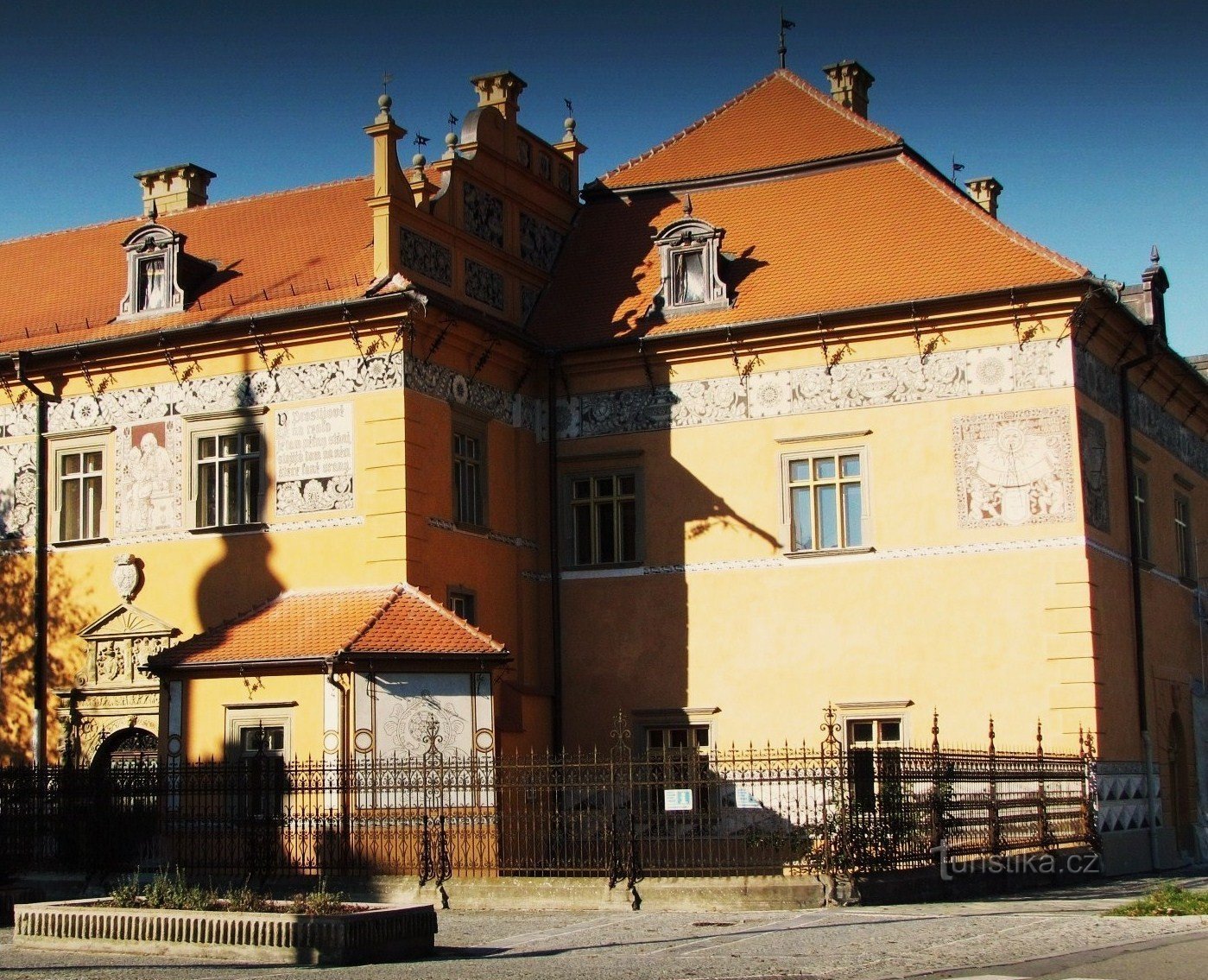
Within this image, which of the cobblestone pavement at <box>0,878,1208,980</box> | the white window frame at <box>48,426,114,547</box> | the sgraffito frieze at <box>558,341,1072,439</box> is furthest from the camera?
the white window frame at <box>48,426,114,547</box>

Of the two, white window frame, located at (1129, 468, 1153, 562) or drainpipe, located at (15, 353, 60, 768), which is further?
white window frame, located at (1129, 468, 1153, 562)

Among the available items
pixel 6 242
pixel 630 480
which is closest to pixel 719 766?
pixel 630 480

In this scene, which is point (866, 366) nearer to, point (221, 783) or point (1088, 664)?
point (1088, 664)

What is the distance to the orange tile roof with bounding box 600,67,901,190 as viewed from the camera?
29500 mm

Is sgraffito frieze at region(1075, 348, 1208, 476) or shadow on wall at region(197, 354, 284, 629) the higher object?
sgraffito frieze at region(1075, 348, 1208, 476)

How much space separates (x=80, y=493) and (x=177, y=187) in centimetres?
861

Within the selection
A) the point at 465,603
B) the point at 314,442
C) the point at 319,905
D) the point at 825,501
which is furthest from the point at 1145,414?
the point at 319,905

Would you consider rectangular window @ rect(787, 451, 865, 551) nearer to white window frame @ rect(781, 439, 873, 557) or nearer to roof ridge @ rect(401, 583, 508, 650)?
white window frame @ rect(781, 439, 873, 557)

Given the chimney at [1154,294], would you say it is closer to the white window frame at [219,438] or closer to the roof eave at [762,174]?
the roof eave at [762,174]

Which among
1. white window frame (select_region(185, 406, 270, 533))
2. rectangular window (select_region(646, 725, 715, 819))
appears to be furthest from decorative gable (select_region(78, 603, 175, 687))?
rectangular window (select_region(646, 725, 715, 819))

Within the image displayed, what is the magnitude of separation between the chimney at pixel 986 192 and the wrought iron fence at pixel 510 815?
1342 centimetres

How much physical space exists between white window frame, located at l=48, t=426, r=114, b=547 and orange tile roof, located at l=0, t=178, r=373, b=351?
1521 mm

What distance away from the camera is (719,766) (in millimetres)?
25562

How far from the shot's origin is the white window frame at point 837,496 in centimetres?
2598
